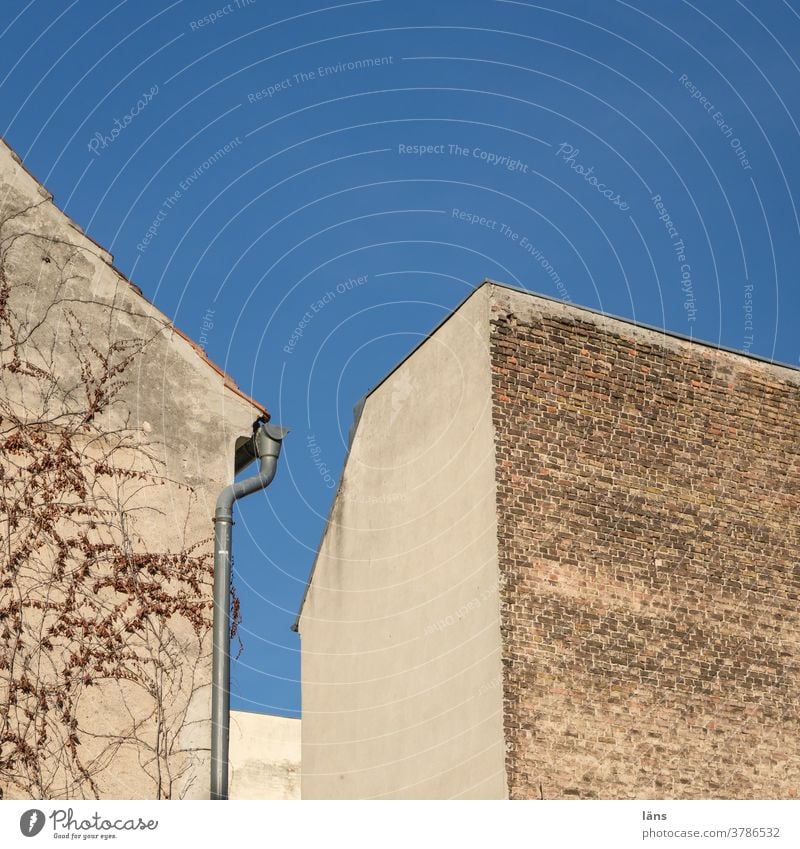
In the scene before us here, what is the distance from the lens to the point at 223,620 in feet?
38.0

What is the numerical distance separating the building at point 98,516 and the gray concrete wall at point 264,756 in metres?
8.95

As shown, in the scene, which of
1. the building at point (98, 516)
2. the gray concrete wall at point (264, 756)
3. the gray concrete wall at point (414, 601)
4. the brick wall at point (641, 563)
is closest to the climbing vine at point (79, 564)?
the building at point (98, 516)

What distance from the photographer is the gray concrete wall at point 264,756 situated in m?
21.2

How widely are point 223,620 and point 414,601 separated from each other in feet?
20.3

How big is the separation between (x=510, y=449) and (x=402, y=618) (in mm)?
3075

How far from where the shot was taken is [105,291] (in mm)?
13484

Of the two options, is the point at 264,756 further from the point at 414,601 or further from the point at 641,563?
the point at 641,563

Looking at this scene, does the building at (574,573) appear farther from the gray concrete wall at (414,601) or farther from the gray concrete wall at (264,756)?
the gray concrete wall at (264,756)

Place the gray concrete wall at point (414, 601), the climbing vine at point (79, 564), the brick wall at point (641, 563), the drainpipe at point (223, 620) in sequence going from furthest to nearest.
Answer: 1. the gray concrete wall at point (414, 601)
2. the brick wall at point (641, 563)
3. the climbing vine at point (79, 564)
4. the drainpipe at point (223, 620)

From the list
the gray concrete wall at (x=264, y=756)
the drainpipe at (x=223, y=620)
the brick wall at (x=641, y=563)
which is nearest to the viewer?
the drainpipe at (x=223, y=620)

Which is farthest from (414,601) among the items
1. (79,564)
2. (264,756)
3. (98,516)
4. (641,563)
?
(79,564)

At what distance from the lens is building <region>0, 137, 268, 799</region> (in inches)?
460
